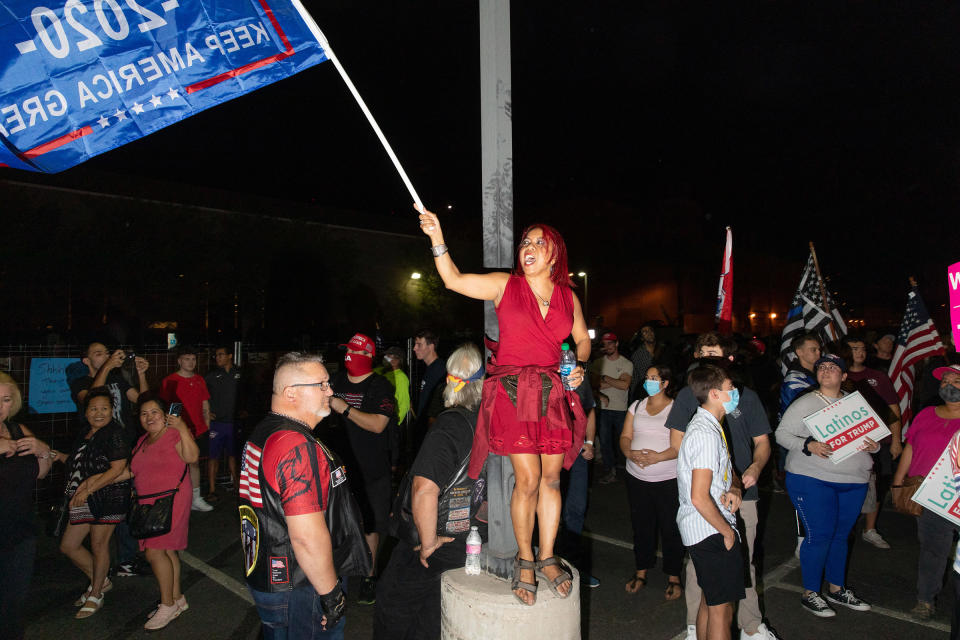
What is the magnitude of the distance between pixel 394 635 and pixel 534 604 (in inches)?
54.5

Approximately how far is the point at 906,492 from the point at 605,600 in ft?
9.03

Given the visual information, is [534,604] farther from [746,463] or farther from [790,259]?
[790,259]

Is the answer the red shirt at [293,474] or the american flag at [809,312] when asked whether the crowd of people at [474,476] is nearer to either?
the red shirt at [293,474]

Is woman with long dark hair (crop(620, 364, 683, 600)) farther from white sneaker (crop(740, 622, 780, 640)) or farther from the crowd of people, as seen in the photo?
white sneaker (crop(740, 622, 780, 640))

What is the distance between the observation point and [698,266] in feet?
150

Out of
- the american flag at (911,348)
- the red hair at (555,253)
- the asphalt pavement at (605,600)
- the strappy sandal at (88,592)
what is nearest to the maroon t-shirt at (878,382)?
the american flag at (911,348)

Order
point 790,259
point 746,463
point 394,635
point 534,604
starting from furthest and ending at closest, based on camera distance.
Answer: point 790,259
point 746,463
point 394,635
point 534,604

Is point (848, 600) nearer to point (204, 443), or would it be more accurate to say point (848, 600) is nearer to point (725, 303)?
point (725, 303)

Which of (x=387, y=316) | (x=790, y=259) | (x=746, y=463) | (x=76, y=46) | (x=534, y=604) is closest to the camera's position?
(x=534, y=604)

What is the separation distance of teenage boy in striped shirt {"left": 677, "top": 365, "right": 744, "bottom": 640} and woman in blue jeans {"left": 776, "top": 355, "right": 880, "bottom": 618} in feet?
5.23

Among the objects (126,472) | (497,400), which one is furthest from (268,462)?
(126,472)

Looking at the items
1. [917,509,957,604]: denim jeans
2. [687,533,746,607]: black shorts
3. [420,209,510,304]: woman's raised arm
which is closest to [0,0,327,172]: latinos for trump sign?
[420,209,510,304]: woman's raised arm

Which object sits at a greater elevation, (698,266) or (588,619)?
(698,266)

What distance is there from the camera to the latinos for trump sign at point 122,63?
9.60 feet
